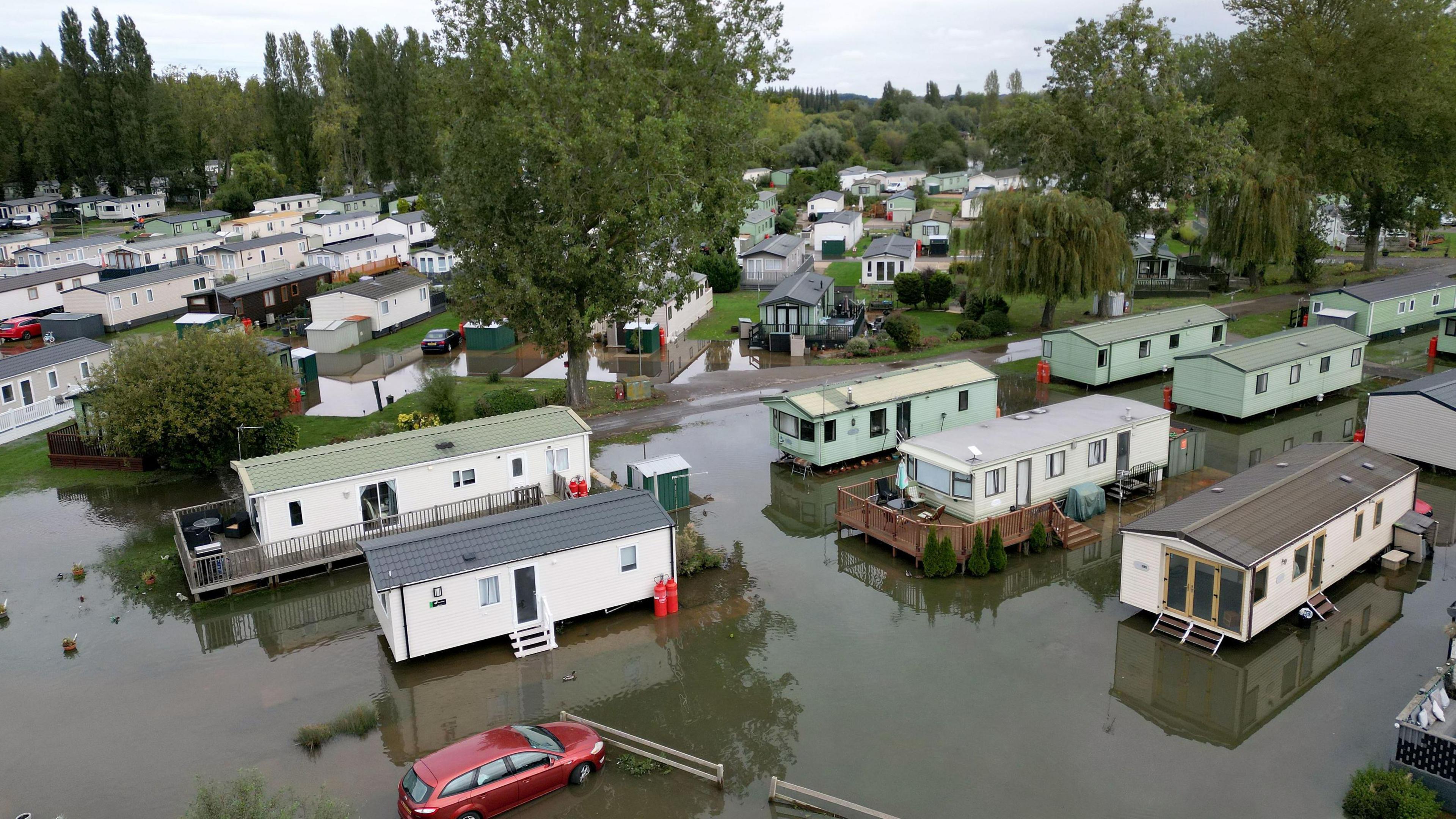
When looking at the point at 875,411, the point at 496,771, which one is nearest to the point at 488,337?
the point at 875,411

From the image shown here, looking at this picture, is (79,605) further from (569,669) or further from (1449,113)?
(1449,113)

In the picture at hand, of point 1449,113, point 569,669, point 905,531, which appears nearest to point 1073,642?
point 905,531

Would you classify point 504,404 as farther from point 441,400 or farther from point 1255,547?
point 1255,547

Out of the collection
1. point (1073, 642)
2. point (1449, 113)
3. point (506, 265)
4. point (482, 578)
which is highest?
point (1449, 113)

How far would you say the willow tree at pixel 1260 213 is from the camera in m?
53.2

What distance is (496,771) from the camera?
1572cm

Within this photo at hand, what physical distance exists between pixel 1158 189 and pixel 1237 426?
19704mm

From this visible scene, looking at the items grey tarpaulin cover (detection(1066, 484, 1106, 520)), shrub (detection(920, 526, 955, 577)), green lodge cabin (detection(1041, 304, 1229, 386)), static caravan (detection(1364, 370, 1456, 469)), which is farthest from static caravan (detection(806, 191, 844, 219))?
shrub (detection(920, 526, 955, 577))

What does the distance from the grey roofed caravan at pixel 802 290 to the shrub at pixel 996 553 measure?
2550 centimetres

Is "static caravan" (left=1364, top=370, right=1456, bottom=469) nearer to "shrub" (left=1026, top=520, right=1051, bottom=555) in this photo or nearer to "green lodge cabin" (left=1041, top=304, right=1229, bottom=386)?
"green lodge cabin" (left=1041, top=304, right=1229, bottom=386)

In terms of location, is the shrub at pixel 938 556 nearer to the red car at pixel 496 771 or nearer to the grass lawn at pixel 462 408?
the red car at pixel 496 771

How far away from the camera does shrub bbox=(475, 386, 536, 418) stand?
3606 cm

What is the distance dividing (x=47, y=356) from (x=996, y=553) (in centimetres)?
3790

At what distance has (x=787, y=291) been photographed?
4953cm
